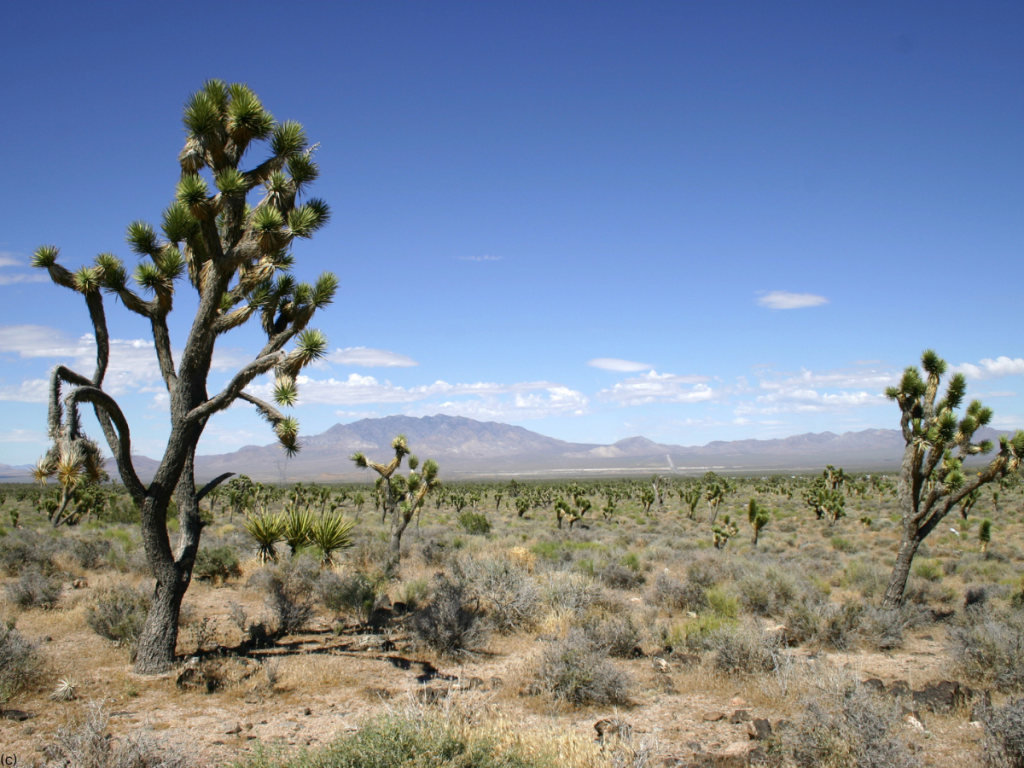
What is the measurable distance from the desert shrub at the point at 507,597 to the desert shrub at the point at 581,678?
3.15 meters

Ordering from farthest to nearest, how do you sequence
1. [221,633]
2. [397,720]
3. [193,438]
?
[221,633] < [193,438] < [397,720]

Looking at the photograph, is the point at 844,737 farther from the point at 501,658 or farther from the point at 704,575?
the point at 704,575

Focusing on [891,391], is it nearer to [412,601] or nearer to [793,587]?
[793,587]

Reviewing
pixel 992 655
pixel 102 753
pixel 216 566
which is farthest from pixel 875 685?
pixel 216 566

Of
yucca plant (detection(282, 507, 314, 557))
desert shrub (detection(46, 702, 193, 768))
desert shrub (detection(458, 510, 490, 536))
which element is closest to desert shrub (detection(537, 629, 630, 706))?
yucca plant (detection(282, 507, 314, 557))

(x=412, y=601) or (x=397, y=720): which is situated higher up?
(x=397, y=720)

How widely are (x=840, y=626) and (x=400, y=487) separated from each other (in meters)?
14.0

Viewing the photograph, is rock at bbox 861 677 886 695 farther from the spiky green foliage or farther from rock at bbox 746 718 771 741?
the spiky green foliage

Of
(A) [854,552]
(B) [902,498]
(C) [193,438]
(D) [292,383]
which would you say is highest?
(D) [292,383]

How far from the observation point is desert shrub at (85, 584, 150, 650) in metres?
8.78

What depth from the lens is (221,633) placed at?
1014 centimetres

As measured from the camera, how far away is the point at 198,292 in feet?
29.2

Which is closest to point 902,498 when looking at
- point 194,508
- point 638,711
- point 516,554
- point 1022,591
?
point 1022,591

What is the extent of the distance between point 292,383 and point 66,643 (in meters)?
5.37
